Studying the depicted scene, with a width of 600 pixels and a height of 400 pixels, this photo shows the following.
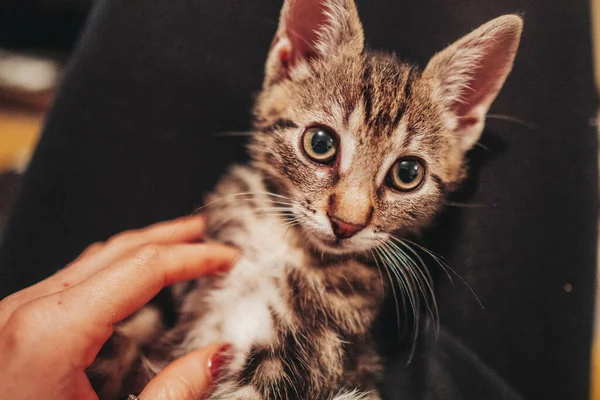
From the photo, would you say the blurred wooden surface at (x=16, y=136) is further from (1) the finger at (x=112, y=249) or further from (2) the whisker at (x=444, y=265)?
(2) the whisker at (x=444, y=265)

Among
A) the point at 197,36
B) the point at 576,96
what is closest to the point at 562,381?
the point at 576,96

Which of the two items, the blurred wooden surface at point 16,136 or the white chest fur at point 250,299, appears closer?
the white chest fur at point 250,299

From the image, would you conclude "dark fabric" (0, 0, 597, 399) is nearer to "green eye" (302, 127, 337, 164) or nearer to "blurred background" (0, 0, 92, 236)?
"green eye" (302, 127, 337, 164)

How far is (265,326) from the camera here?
0.74m

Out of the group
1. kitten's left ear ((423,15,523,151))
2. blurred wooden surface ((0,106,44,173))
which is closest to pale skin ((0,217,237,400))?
kitten's left ear ((423,15,523,151))

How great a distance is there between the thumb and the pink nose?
11.7 inches

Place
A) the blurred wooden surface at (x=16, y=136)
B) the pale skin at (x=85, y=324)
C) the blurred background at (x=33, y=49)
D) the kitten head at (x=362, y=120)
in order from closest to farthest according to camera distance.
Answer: the pale skin at (x=85, y=324) → the kitten head at (x=362, y=120) → the blurred wooden surface at (x=16, y=136) → the blurred background at (x=33, y=49)

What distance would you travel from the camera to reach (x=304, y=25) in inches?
31.7

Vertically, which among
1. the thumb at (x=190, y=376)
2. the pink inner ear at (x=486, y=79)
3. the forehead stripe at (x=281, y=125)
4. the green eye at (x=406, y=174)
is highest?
the pink inner ear at (x=486, y=79)

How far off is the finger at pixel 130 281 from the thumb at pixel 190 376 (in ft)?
0.38

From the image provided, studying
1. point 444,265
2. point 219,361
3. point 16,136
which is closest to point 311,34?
point 444,265

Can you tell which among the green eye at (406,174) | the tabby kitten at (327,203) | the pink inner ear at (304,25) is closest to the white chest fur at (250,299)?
the tabby kitten at (327,203)

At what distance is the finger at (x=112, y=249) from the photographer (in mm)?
752

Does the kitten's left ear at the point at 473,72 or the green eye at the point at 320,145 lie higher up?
the kitten's left ear at the point at 473,72
